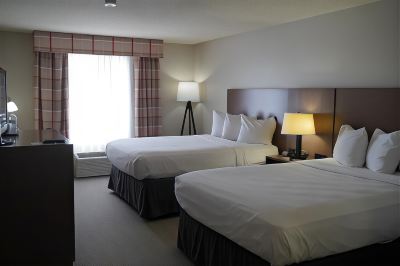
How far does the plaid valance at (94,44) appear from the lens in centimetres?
562

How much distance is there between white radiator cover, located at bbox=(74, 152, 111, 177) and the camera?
5.82 m

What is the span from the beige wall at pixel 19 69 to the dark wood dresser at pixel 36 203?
3.48 m

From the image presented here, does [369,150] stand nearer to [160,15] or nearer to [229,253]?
[229,253]

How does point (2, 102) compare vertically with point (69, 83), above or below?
below

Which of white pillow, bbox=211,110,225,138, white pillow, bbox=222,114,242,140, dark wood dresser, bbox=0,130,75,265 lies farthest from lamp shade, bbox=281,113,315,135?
dark wood dresser, bbox=0,130,75,265

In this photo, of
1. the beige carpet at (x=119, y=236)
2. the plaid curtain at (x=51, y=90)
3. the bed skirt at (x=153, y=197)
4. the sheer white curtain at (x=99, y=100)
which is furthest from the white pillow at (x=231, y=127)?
the plaid curtain at (x=51, y=90)

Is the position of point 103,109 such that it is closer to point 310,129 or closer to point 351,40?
point 310,129

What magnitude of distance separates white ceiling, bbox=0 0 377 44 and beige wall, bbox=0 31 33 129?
11.5 inches

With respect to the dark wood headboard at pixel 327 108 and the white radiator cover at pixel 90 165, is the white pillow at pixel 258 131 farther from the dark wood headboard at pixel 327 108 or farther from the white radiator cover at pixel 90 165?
the white radiator cover at pixel 90 165

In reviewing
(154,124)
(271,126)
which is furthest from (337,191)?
(154,124)

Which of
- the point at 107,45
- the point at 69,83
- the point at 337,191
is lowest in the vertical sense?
the point at 337,191

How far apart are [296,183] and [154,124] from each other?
167 inches

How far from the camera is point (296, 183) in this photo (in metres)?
2.81

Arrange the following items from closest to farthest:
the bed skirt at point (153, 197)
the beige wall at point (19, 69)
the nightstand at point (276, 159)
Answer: the bed skirt at point (153, 197) < the nightstand at point (276, 159) < the beige wall at point (19, 69)
